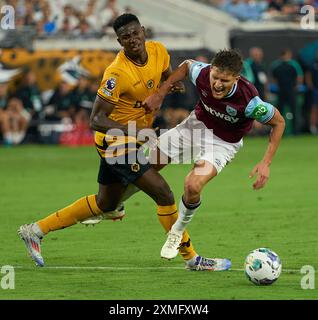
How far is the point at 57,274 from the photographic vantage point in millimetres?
10648

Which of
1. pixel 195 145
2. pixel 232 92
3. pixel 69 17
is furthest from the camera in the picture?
pixel 69 17

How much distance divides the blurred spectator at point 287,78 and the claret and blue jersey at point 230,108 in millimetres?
17937

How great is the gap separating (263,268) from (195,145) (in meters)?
2.05

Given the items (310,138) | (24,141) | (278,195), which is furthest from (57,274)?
(310,138)

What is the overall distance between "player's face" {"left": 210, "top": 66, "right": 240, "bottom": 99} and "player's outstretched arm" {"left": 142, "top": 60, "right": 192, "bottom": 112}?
52 centimetres

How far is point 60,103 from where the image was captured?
1076 inches

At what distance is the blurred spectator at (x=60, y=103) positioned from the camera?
27203mm

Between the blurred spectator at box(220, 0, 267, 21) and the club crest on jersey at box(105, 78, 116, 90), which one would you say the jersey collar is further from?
the blurred spectator at box(220, 0, 267, 21)

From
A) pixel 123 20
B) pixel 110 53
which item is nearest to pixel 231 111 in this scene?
pixel 123 20

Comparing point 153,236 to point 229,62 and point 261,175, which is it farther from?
point 229,62

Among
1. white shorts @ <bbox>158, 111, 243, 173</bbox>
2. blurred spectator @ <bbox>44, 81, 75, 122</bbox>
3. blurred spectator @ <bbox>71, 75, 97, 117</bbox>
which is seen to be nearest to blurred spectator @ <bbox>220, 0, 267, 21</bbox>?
blurred spectator @ <bbox>71, 75, 97, 117</bbox>

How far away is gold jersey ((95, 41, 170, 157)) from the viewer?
36.1 feet
